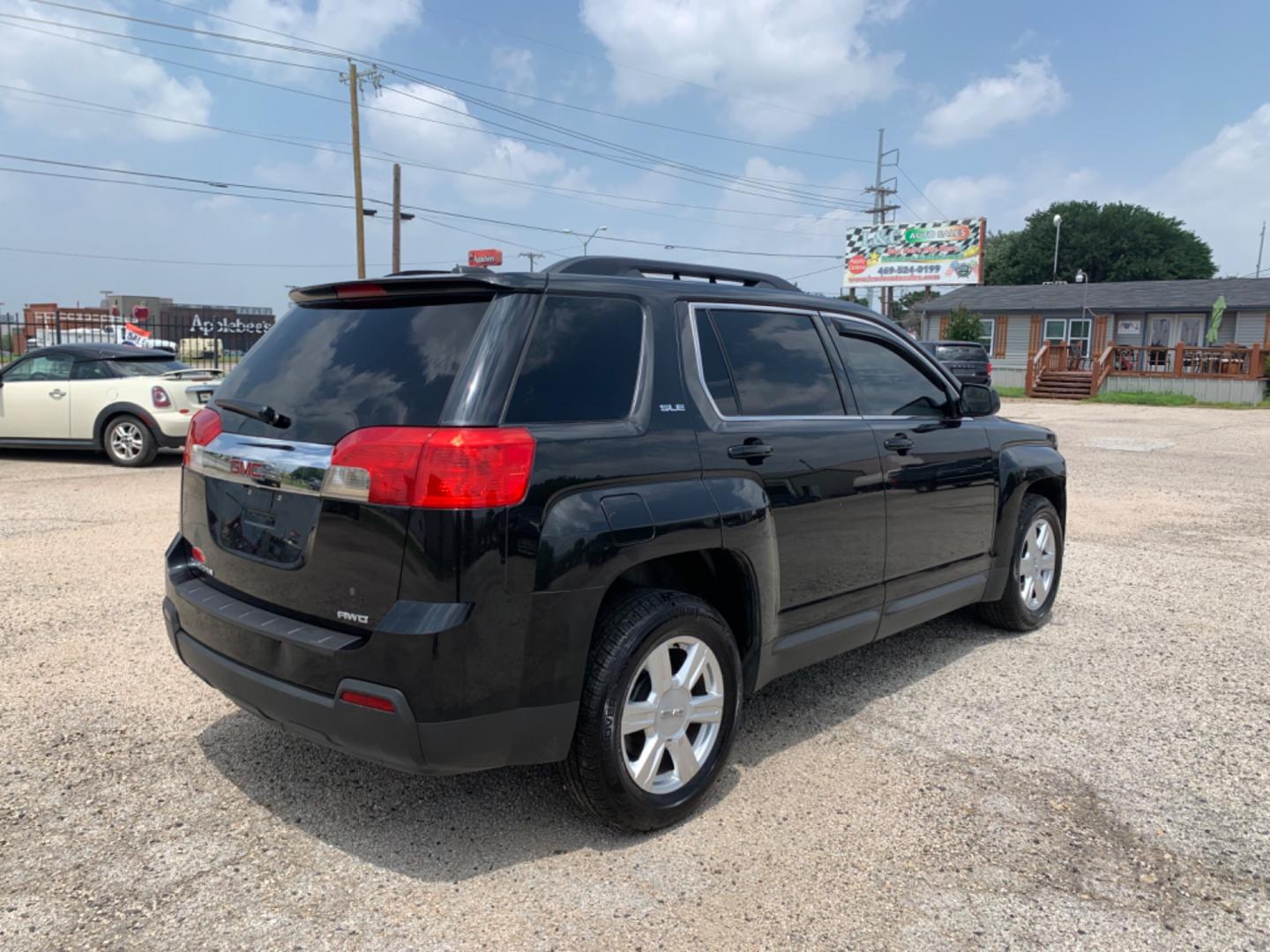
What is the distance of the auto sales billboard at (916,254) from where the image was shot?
44656 mm

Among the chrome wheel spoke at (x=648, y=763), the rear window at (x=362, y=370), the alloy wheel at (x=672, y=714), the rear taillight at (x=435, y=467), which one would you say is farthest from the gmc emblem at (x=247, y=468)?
the chrome wheel spoke at (x=648, y=763)

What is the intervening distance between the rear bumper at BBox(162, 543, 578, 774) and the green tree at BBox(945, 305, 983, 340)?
38810mm

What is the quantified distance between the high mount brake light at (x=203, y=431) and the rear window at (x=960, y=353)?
77.9ft

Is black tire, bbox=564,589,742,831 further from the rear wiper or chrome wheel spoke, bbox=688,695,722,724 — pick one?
the rear wiper

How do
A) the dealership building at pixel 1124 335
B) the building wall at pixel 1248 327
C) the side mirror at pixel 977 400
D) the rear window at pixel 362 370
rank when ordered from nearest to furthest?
the rear window at pixel 362 370 < the side mirror at pixel 977 400 < the dealership building at pixel 1124 335 < the building wall at pixel 1248 327

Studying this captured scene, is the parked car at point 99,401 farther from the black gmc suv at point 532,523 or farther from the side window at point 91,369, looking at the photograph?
the black gmc suv at point 532,523

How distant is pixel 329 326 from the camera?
3238 millimetres

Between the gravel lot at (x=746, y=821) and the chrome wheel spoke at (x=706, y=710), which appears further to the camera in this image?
the chrome wheel spoke at (x=706, y=710)

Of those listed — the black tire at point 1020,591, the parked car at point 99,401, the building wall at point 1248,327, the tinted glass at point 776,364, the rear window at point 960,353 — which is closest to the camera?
the tinted glass at point 776,364

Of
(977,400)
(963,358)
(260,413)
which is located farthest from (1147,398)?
(260,413)

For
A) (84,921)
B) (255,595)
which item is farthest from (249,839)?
(255,595)

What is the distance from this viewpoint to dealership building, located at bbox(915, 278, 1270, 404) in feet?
103

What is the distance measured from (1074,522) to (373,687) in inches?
307

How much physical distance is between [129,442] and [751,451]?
33.8ft
